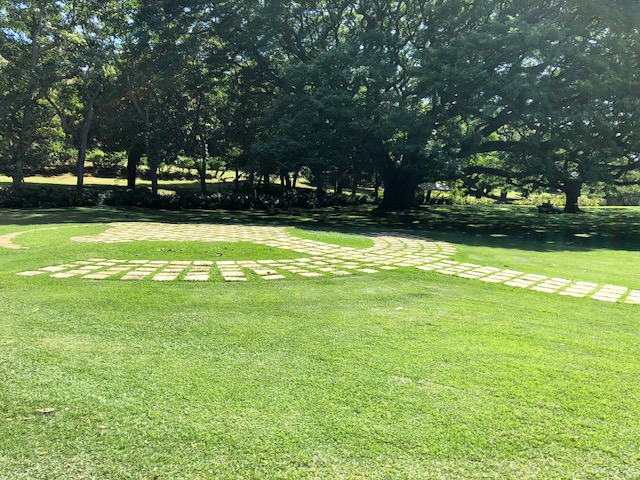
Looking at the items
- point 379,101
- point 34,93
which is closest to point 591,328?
point 379,101

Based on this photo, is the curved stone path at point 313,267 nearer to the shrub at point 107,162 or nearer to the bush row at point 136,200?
the bush row at point 136,200

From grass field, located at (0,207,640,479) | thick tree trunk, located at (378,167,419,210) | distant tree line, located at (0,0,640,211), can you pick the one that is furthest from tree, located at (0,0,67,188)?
grass field, located at (0,207,640,479)

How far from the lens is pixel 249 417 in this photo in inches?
105

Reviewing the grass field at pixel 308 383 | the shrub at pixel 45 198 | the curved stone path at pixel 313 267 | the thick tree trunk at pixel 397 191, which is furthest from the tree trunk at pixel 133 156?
the grass field at pixel 308 383

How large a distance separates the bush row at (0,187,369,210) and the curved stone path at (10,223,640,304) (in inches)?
476

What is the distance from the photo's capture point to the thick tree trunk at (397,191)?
969 inches

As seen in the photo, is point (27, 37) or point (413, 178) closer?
point (27, 37)

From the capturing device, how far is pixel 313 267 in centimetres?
757

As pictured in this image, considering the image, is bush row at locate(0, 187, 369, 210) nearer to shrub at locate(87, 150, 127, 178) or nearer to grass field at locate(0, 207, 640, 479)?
shrub at locate(87, 150, 127, 178)

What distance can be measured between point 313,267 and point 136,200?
1825 cm

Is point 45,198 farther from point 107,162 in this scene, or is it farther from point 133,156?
point 107,162

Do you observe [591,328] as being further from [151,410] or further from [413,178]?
[413,178]

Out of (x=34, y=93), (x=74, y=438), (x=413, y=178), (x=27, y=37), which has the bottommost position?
(x=74, y=438)

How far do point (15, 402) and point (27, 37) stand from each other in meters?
24.8
